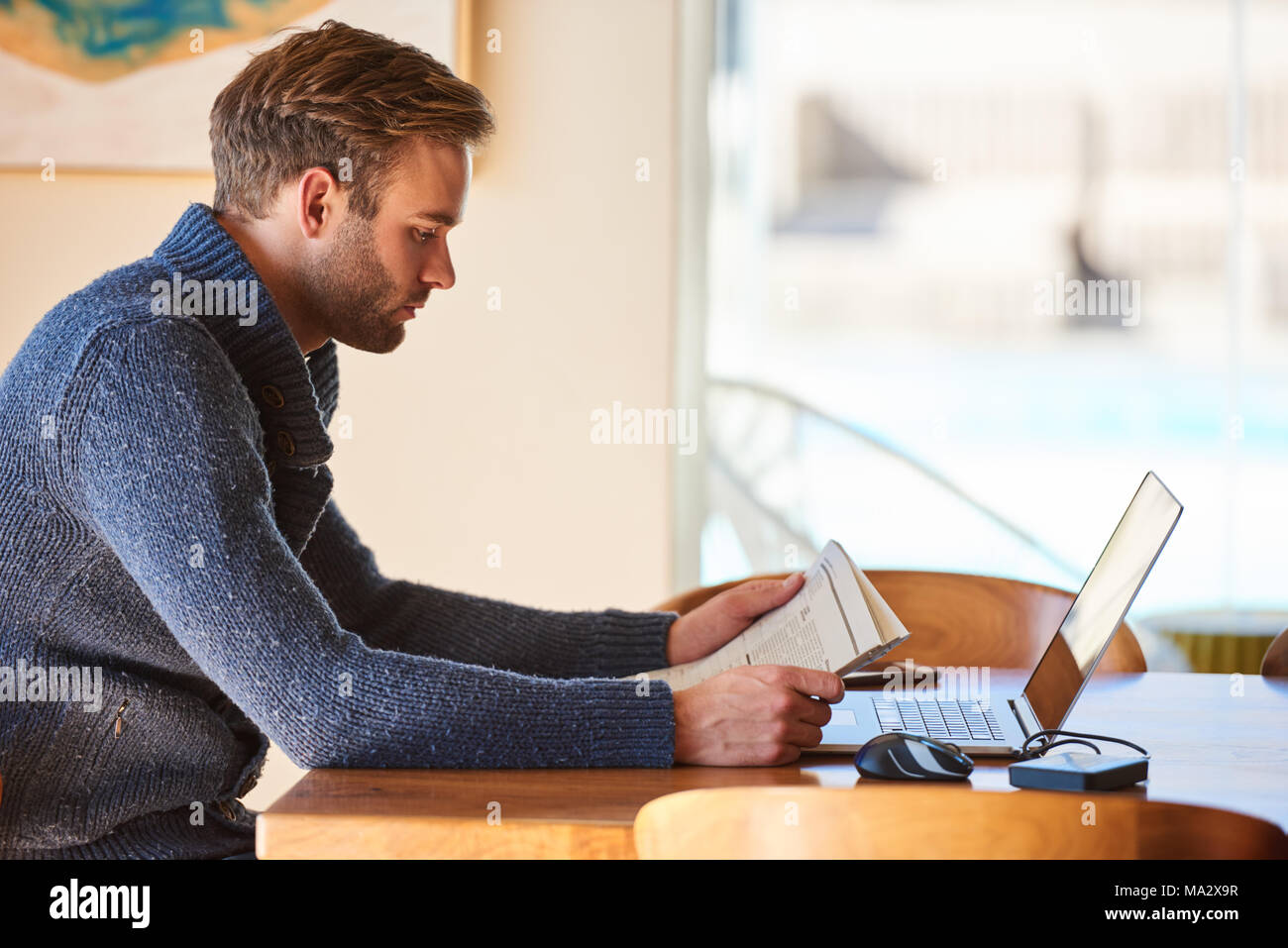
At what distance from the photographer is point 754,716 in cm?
94

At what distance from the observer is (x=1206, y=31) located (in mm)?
2482

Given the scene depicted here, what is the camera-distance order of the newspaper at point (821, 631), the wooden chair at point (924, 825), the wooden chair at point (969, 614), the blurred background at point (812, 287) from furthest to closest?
1. the blurred background at point (812, 287)
2. the wooden chair at point (969, 614)
3. the newspaper at point (821, 631)
4. the wooden chair at point (924, 825)

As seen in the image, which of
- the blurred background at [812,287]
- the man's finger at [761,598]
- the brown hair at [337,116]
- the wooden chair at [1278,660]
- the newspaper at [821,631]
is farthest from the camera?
the blurred background at [812,287]

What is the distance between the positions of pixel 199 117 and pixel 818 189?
120cm

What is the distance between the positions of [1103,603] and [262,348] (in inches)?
29.5

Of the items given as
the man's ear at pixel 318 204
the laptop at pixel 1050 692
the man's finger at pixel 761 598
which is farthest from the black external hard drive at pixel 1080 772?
the man's ear at pixel 318 204

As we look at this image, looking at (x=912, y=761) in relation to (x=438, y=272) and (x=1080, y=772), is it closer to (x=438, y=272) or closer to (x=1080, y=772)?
(x=1080, y=772)

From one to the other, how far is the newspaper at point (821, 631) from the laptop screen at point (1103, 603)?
0.17 meters

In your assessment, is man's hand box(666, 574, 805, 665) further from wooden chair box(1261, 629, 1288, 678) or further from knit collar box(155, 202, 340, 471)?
wooden chair box(1261, 629, 1288, 678)

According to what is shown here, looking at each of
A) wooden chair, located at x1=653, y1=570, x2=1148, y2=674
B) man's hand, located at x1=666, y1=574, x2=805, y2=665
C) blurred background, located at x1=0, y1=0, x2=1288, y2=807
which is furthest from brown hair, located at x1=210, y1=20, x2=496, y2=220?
blurred background, located at x1=0, y1=0, x2=1288, y2=807

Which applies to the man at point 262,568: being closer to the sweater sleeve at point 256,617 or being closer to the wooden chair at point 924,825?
the sweater sleeve at point 256,617

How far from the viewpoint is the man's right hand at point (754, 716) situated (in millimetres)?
933

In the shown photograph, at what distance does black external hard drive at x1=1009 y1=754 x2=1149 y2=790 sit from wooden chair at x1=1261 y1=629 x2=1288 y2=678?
68 centimetres
